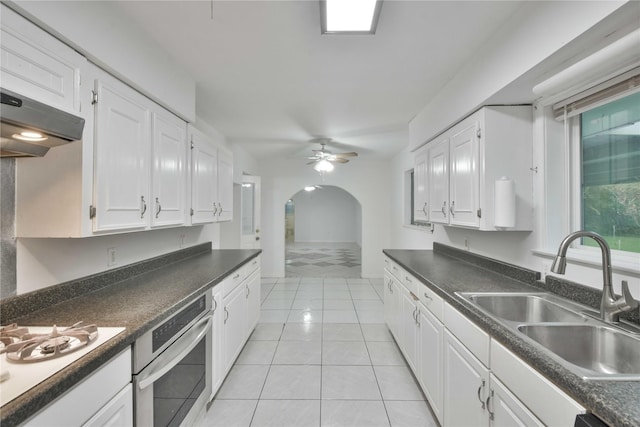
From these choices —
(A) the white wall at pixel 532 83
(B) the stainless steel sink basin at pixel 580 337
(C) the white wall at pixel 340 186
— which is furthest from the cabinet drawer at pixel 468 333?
(C) the white wall at pixel 340 186

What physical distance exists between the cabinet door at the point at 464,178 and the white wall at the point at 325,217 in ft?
32.3

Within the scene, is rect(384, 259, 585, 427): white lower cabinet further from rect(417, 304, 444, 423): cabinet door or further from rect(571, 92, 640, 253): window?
rect(571, 92, 640, 253): window

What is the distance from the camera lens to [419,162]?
3.31 metres

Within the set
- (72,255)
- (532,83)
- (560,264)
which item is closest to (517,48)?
(532,83)

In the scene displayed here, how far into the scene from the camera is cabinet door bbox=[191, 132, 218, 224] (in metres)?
2.48

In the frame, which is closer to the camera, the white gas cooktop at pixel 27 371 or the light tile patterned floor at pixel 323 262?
the white gas cooktop at pixel 27 371

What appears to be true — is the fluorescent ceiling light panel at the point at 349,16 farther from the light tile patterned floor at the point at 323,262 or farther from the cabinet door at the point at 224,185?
the light tile patterned floor at the point at 323,262

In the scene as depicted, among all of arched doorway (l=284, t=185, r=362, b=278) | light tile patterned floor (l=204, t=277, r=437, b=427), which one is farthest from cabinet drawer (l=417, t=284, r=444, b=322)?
arched doorway (l=284, t=185, r=362, b=278)

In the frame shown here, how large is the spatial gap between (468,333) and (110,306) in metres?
1.86

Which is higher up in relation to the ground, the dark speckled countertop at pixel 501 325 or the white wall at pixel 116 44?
the white wall at pixel 116 44

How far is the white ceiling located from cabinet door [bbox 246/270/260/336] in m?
1.95

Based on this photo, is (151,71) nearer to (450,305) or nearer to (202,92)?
(202,92)

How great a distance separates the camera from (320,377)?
2.40 m

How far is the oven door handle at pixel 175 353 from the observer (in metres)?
1.24
